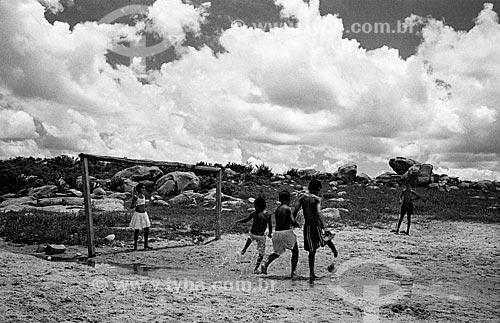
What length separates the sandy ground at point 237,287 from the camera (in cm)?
607

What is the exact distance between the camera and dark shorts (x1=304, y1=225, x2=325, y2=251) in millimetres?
8680

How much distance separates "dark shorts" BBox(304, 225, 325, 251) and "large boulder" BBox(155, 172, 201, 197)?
18867mm

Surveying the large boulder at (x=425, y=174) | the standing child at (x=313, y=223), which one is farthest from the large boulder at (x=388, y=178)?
the standing child at (x=313, y=223)

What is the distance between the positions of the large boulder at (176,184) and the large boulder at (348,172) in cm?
1567

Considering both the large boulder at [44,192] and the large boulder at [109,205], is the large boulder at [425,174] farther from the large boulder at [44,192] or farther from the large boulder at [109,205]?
the large boulder at [44,192]

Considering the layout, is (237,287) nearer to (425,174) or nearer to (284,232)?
(284,232)

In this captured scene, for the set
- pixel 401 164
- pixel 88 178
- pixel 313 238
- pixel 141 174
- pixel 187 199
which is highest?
pixel 401 164

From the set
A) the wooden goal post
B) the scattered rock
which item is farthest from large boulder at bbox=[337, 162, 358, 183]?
the scattered rock

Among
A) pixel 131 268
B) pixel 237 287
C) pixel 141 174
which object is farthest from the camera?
pixel 141 174

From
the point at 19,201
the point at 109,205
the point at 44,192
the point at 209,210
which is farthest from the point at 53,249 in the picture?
the point at 44,192

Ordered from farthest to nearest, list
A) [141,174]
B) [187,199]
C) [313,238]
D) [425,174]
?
[425,174] < [141,174] < [187,199] < [313,238]

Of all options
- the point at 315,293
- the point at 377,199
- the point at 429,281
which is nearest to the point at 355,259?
the point at 429,281

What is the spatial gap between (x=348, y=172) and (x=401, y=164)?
Result: 6.44 m

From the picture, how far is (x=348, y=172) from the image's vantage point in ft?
133
